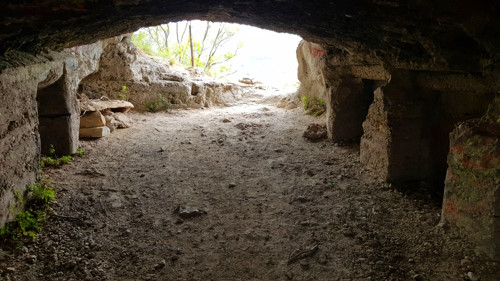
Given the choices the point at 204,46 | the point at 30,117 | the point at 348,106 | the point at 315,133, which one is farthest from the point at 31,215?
the point at 204,46

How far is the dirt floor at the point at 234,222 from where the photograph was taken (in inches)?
106

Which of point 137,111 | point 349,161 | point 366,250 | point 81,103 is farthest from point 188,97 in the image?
point 366,250

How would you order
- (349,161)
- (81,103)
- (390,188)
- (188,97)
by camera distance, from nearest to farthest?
(390,188) → (349,161) → (81,103) → (188,97)

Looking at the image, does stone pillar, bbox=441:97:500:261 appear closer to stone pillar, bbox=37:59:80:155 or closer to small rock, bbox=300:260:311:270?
small rock, bbox=300:260:311:270

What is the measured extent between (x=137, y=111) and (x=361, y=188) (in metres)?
5.65

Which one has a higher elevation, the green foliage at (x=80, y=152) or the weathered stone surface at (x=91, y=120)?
the weathered stone surface at (x=91, y=120)

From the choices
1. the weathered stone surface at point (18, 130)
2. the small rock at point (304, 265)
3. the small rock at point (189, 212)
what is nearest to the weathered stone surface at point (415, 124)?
the small rock at point (304, 265)

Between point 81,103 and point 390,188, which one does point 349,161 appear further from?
point 81,103

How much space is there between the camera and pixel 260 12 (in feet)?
9.54

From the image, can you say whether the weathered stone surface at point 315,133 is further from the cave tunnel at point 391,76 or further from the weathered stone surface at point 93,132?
the weathered stone surface at point 93,132

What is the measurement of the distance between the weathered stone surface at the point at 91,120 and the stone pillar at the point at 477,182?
200 inches

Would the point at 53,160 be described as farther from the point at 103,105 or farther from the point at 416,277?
the point at 416,277

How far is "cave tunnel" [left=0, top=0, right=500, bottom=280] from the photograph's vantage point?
2336mm

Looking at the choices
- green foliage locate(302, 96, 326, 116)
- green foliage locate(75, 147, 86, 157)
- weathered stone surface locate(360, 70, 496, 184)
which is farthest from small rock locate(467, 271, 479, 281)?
green foliage locate(302, 96, 326, 116)
